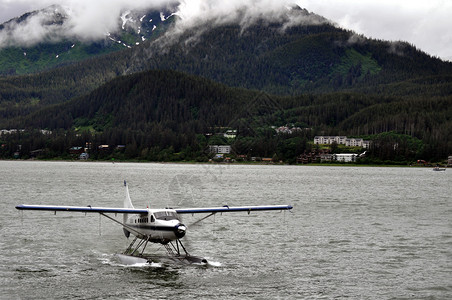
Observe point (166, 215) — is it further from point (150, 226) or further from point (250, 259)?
point (250, 259)

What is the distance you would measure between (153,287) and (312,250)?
543 inches

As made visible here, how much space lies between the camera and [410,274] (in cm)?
2945

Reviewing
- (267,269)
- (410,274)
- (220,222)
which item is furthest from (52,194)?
(410,274)

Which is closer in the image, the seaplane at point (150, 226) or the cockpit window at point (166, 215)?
the seaplane at point (150, 226)

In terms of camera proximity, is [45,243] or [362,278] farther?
[45,243]

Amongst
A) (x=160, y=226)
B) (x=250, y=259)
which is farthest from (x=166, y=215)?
(x=250, y=259)

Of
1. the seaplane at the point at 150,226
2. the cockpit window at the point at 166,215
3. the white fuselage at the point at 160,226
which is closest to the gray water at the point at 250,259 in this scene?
the seaplane at the point at 150,226

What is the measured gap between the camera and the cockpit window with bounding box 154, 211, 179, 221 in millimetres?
29205

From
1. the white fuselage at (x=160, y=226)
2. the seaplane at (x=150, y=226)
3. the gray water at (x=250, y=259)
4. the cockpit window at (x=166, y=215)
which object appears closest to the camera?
the gray water at (x=250, y=259)

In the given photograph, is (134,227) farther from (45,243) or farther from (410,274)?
(410,274)

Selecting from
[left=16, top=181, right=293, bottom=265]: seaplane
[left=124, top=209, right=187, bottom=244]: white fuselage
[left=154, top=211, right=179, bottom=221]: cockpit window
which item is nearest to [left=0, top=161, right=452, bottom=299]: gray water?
[left=16, top=181, right=293, bottom=265]: seaplane

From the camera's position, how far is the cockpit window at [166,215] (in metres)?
29.2

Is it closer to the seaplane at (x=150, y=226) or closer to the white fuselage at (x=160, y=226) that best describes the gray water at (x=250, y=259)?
the seaplane at (x=150, y=226)

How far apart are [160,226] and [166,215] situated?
0.78 metres
